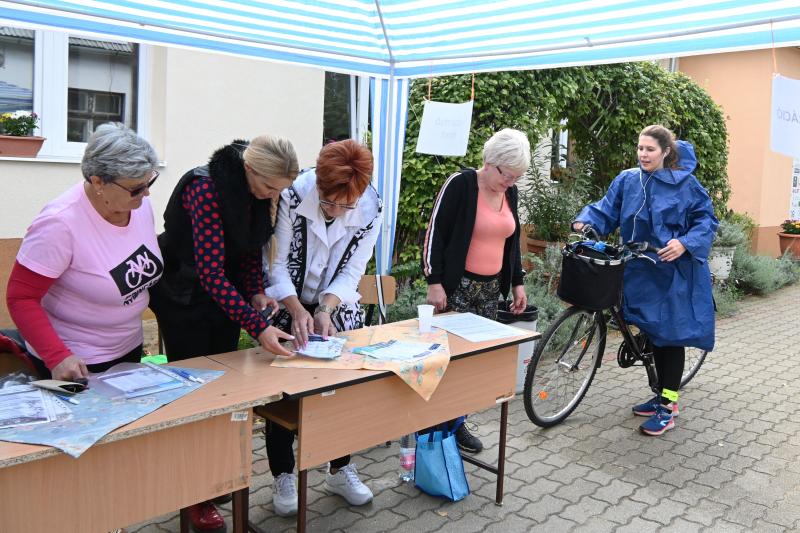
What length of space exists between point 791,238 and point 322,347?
11.6 meters

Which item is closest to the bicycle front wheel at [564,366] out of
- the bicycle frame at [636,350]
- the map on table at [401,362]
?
the bicycle frame at [636,350]

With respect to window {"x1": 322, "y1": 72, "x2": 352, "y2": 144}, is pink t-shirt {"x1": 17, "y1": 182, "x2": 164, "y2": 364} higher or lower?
Result: lower

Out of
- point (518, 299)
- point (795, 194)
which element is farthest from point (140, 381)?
point (795, 194)

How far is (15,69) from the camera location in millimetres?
5168

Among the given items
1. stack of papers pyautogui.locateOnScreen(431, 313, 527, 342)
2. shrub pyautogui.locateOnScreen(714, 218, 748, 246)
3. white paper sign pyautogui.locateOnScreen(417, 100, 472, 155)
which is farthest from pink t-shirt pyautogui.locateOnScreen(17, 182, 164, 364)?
shrub pyautogui.locateOnScreen(714, 218, 748, 246)

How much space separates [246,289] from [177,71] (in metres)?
3.26

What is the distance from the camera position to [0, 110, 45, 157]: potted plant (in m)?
4.90

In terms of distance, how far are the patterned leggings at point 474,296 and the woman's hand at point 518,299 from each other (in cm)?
17

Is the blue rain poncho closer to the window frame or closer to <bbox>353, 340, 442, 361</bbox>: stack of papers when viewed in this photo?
<bbox>353, 340, 442, 361</bbox>: stack of papers

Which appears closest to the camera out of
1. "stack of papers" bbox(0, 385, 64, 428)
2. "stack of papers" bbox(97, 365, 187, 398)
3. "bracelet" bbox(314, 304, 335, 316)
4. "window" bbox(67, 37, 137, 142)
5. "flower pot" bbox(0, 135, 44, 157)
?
"stack of papers" bbox(0, 385, 64, 428)

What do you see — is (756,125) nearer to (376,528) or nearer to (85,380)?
(376,528)

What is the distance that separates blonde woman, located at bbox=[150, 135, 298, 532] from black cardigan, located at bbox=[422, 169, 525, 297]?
1095mm

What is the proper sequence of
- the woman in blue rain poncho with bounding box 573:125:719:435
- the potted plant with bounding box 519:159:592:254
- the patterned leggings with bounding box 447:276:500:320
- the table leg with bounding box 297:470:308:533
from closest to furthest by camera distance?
the table leg with bounding box 297:470:308:533
the patterned leggings with bounding box 447:276:500:320
the woman in blue rain poncho with bounding box 573:125:719:435
the potted plant with bounding box 519:159:592:254

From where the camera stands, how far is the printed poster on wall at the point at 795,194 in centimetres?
1307
